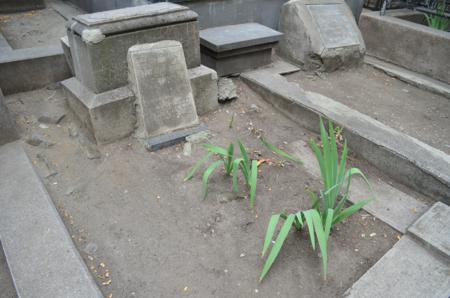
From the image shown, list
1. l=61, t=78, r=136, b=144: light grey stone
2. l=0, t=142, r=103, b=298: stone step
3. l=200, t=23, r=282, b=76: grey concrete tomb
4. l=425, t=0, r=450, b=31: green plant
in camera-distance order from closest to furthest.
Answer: l=0, t=142, r=103, b=298: stone step < l=61, t=78, r=136, b=144: light grey stone < l=200, t=23, r=282, b=76: grey concrete tomb < l=425, t=0, r=450, b=31: green plant

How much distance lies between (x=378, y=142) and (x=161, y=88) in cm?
170

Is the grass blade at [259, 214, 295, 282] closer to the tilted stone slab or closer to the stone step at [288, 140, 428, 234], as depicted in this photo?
the stone step at [288, 140, 428, 234]

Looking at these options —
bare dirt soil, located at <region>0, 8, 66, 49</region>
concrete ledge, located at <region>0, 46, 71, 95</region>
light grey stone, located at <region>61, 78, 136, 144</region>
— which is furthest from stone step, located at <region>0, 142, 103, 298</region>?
bare dirt soil, located at <region>0, 8, 66, 49</region>

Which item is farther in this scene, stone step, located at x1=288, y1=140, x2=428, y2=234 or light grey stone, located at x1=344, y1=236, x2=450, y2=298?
stone step, located at x1=288, y1=140, x2=428, y2=234

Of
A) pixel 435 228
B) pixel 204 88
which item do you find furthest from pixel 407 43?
pixel 435 228

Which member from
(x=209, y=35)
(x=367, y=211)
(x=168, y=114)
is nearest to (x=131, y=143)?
(x=168, y=114)

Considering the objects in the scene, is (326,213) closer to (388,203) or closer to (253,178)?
(253,178)

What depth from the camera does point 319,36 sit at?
3.88 meters

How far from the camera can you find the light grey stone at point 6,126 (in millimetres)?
2488

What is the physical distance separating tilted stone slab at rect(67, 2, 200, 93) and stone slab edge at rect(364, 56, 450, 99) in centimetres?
247

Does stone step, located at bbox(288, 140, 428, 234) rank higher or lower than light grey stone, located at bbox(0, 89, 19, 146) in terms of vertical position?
lower

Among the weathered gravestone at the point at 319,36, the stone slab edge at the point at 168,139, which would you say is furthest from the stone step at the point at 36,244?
the weathered gravestone at the point at 319,36

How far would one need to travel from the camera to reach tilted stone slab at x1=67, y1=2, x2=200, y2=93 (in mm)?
2496

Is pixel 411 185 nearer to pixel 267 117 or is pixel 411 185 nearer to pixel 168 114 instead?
pixel 267 117
